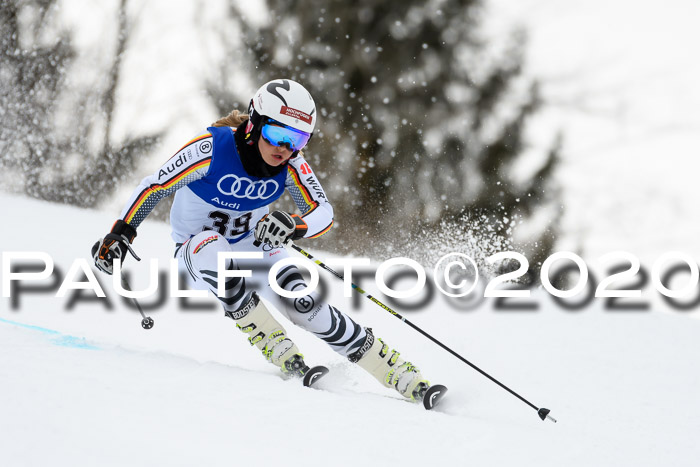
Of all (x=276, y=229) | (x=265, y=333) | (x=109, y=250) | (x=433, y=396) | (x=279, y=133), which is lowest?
(x=433, y=396)

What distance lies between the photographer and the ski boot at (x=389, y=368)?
3674 millimetres

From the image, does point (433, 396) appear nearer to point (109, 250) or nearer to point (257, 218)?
point (257, 218)

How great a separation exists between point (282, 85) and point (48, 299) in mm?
3111

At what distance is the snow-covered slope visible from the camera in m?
2.38

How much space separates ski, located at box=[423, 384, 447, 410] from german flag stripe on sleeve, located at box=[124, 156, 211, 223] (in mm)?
1604

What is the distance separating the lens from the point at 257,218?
400cm

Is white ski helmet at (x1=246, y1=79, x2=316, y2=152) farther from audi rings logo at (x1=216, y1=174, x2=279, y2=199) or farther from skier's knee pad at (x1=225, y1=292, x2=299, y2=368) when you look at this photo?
skier's knee pad at (x1=225, y1=292, x2=299, y2=368)

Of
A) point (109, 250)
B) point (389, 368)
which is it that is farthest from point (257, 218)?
point (389, 368)

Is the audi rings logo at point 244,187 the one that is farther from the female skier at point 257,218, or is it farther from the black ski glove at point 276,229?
the black ski glove at point 276,229

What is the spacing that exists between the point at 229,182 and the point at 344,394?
1.24m

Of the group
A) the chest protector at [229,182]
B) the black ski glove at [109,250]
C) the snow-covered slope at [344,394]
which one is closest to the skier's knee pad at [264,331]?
the snow-covered slope at [344,394]

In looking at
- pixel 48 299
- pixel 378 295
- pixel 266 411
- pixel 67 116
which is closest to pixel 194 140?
pixel 266 411

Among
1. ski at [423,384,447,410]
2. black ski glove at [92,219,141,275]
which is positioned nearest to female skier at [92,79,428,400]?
black ski glove at [92,219,141,275]

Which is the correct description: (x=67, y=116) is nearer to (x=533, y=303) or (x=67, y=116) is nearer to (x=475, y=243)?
(x=475, y=243)
